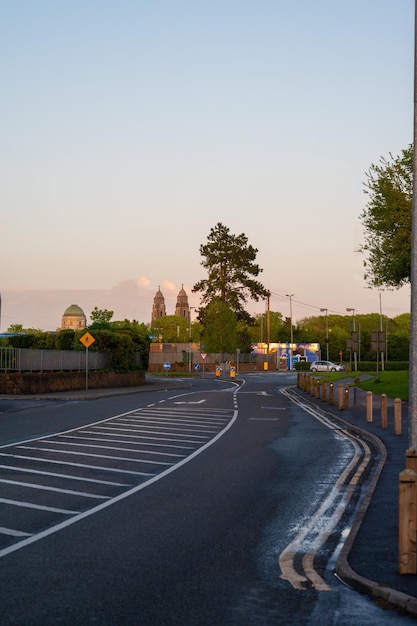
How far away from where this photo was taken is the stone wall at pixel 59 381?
41.4 m

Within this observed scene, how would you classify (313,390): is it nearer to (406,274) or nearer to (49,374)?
(406,274)

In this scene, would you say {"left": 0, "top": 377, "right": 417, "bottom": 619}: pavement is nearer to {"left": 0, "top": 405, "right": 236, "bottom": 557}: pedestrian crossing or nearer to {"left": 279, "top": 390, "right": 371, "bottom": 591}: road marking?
{"left": 279, "top": 390, "right": 371, "bottom": 591}: road marking

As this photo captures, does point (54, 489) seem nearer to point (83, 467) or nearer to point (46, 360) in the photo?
point (83, 467)

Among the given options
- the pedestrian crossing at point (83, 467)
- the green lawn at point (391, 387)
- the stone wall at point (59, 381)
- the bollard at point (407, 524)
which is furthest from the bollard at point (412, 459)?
the stone wall at point (59, 381)

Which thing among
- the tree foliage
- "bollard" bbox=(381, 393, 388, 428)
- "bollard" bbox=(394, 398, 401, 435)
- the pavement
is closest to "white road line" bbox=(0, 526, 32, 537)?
the pavement

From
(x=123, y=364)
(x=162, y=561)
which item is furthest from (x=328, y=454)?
(x=123, y=364)

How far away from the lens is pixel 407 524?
7672 mm

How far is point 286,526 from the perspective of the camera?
993 cm

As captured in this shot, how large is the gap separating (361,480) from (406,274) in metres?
28.2

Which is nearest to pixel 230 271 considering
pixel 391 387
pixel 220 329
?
pixel 220 329

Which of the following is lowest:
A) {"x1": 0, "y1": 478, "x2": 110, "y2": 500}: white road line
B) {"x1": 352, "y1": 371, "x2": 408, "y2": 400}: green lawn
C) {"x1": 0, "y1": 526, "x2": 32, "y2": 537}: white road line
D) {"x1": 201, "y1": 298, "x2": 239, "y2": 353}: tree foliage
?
{"x1": 0, "y1": 478, "x2": 110, "y2": 500}: white road line

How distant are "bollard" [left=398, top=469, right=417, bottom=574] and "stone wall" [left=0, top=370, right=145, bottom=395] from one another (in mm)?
35224

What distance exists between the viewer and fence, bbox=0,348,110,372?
138ft

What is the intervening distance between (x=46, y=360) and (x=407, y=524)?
39268 mm
